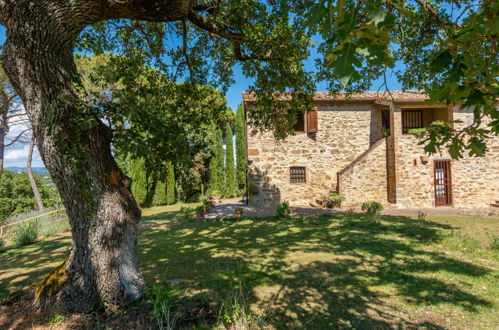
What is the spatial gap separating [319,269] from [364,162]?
8.75 metres

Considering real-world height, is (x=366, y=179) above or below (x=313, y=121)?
below

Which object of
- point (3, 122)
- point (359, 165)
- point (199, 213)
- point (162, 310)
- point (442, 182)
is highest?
point (3, 122)

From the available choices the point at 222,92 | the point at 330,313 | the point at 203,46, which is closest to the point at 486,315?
the point at 330,313

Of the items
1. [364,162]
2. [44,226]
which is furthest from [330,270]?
[44,226]

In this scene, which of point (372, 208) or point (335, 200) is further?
point (335, 200)

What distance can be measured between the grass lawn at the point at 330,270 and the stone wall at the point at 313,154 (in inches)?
173

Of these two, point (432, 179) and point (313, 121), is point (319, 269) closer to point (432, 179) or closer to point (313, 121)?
point (313, 121)

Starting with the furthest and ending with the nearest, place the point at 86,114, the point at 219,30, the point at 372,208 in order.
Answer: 1. the point at 372,208
2. the point at 219,30
3. the point at 86,114

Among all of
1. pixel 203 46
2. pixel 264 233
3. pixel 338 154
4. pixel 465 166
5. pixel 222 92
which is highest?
pixel 203 46

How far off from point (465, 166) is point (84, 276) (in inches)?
569

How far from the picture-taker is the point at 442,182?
11156 millimetres

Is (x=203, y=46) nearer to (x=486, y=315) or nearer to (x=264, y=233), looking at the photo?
(x=264, y=233)

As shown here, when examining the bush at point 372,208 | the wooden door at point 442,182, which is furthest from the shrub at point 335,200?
the wooden door at point 442,182

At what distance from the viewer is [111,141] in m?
3.04
